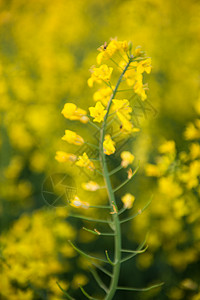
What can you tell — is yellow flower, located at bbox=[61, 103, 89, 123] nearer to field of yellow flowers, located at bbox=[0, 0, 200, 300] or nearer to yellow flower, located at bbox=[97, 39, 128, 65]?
yellow flower, located at bbox=[97, 39, 128, 65]

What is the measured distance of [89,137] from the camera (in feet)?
8.39

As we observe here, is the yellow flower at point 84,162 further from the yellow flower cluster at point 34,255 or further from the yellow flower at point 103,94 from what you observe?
the yellow flower cluster at point 34,255

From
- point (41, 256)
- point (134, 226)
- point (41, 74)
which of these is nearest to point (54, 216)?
point (41, 256)

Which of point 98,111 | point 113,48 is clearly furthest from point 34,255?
point 113,48

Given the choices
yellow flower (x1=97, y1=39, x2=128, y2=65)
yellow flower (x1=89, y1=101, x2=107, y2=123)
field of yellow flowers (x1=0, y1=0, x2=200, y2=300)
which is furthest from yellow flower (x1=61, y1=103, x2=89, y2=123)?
field of yellow flowers (x1=0, y1=0, x2=200, y2=300)

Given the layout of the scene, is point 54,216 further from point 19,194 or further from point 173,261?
point 173,261

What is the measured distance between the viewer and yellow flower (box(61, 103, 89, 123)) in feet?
2.93

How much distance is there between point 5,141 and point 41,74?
2.85 ft

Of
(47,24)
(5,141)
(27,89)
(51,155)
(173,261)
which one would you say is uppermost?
(47,24)

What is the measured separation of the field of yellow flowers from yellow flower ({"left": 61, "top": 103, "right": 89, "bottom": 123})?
885 mm

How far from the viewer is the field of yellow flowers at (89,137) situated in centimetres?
194

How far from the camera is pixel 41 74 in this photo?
2879 millimetres

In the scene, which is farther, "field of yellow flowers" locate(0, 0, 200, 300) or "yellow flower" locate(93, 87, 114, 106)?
"field of yellow flowers" locate(0, 0, 200, 300)

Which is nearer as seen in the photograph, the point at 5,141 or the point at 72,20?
the point at 5,141
